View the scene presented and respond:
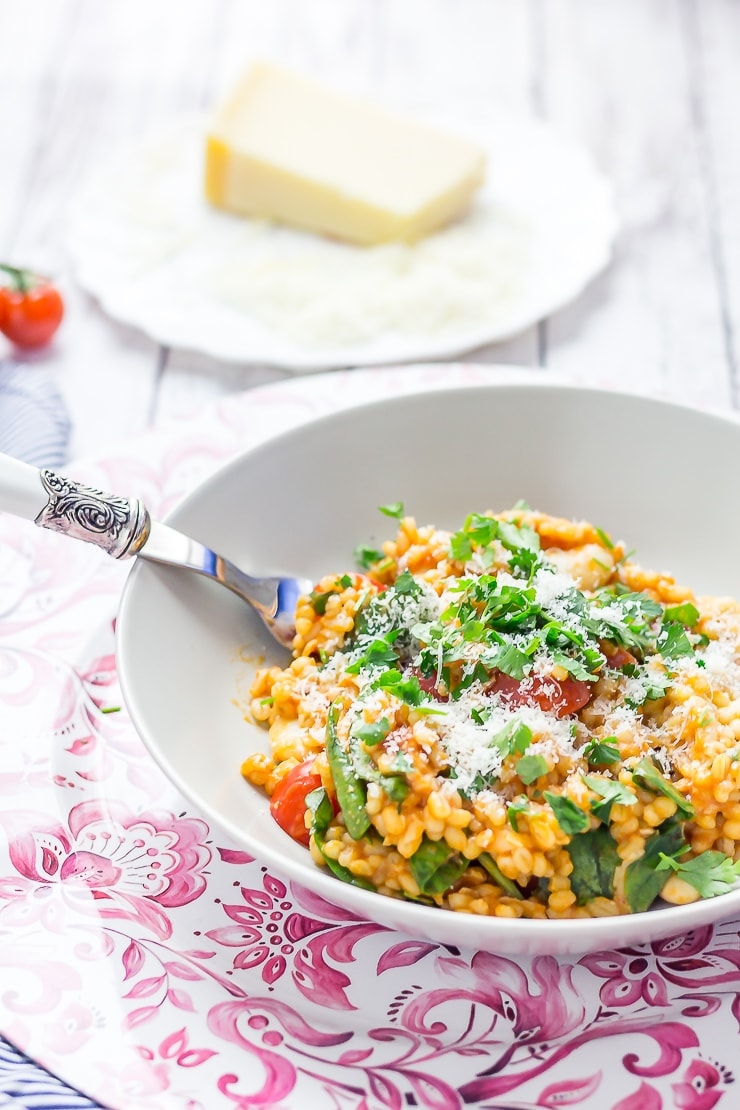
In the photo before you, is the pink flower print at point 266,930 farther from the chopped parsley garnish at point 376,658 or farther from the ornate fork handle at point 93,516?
the ornate fork handle at point 93,516

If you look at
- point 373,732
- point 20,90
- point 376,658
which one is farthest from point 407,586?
point 20,90

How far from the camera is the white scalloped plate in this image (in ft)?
13.2

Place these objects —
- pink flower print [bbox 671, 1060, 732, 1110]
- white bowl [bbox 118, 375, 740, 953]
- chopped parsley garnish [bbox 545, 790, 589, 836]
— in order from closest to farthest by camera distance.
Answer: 1. pink flower print [bbox 671, 1060, 732, 1110]
2. chopped parsley garnish [bbox 545, 790, 589, 836]
3. white bowl [bbox 118, 375, 740, 953]

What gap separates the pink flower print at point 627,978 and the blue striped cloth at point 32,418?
2.14 m

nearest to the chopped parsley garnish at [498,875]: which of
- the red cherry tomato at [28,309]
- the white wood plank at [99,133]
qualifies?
the white wood plank at [99,133]

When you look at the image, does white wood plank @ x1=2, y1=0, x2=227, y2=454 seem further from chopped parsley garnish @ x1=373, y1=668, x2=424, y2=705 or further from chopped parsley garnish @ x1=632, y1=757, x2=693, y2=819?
chopped parsley garnish @ x1=632, y1=757, x2=693, y2=819

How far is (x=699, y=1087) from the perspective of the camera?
184cm

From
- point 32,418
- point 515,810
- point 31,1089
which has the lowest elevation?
point 32,418

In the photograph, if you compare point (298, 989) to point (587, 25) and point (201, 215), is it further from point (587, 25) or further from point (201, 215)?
point (587, 25)

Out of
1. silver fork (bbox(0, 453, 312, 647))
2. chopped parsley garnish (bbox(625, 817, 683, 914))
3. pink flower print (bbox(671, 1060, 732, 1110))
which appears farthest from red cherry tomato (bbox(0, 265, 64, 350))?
pink flower print (bbox(671, 1060, 732, 1110))

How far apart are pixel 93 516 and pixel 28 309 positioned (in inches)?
78.7

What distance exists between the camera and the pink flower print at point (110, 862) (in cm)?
215

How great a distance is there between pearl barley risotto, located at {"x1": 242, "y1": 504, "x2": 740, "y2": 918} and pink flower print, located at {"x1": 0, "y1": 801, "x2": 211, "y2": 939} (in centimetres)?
19

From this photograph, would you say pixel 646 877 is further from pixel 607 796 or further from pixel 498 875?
pixel 498 875
